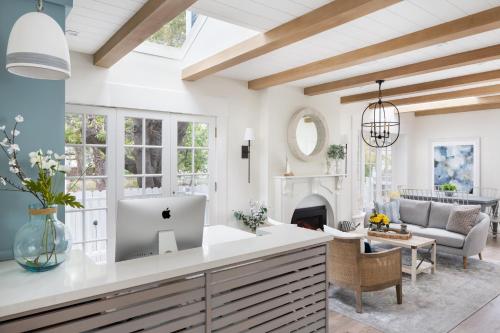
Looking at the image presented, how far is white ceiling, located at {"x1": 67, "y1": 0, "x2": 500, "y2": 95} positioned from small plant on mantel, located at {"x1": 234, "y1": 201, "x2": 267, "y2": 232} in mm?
1981

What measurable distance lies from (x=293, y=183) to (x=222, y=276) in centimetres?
357

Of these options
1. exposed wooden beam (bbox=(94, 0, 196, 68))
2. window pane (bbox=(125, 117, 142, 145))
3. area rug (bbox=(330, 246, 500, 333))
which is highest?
exposed wooden beam (bbox=(94, 0, 196, 68))

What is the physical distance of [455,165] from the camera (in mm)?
7605

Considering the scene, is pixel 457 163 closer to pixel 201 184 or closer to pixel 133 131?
pixel 201 184

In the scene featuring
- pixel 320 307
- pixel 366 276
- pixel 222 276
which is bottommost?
pixel 366 276

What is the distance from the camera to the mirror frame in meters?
5.09

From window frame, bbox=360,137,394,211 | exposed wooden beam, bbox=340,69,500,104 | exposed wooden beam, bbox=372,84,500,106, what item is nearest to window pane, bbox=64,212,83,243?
exposed wooden beam, bbox=340,69,500,104

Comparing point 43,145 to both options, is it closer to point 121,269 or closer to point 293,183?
point 121,269

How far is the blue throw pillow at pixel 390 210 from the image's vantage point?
5.63 meters

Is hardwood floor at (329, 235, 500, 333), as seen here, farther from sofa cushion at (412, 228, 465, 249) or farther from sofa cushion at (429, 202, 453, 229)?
sofa cushion at (429, 202, 453, 229)

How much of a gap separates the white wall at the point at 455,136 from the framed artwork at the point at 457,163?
96mm

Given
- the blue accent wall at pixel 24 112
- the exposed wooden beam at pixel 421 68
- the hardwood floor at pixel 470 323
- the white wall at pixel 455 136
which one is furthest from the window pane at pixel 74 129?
the white wall at pixel 455 136

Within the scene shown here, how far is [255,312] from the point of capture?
5.63 ft

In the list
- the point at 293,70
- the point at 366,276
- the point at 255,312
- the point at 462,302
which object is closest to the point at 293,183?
the point at 293,70
